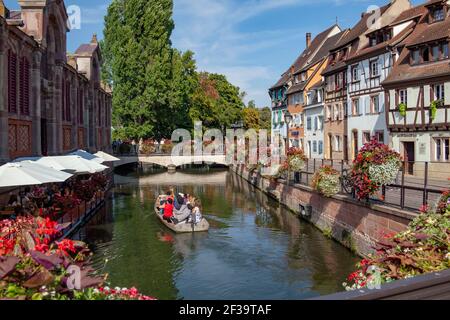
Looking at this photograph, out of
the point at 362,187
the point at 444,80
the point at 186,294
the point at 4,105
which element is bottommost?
the point at 186,294

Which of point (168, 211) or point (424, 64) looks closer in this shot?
point (168, 211)

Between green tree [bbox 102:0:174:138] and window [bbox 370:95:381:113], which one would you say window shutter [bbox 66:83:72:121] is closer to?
window [bbox 370:95:381:113]

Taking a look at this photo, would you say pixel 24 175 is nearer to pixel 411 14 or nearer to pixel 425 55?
pixel 425 55

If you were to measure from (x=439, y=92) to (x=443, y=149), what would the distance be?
325 cm

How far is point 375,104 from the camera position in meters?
34.8

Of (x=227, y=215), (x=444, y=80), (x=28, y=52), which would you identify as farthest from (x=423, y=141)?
(x=28, y=52)

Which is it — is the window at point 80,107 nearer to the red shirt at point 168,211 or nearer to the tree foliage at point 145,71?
the red shirt at point 168,211

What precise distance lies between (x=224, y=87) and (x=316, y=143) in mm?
36451

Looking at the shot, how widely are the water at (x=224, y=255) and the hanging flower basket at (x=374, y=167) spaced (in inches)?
107

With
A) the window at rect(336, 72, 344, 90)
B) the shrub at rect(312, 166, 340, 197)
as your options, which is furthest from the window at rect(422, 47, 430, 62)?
the window at rect(336, 72, 344, 90)

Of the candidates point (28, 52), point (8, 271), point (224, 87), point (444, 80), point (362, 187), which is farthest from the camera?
point (224, 87)

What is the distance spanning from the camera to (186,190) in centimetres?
3884

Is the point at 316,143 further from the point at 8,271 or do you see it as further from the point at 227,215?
the point at 8,271

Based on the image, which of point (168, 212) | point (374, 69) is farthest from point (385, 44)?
point (168, 212)
